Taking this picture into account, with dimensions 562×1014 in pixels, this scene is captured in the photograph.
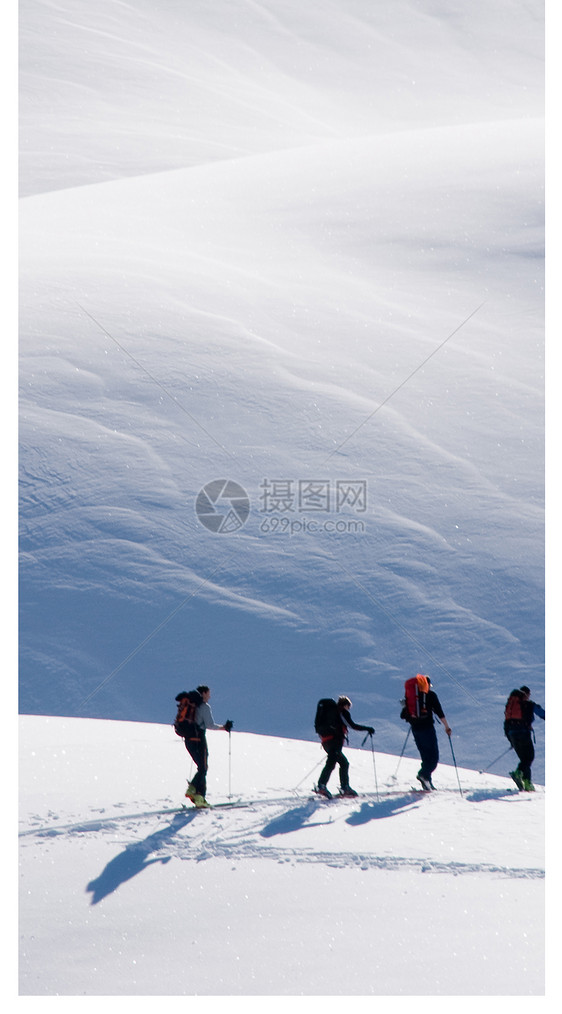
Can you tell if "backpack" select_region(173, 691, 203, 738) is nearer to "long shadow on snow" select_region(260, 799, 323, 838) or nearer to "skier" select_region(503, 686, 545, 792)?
"long shadow on snow" select_region(260, 799, 323, 838)

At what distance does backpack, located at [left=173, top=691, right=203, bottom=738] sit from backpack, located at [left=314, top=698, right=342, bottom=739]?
1064 millimetres

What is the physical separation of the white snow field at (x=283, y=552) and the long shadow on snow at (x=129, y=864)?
24mm

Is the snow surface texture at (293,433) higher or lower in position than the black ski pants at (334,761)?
higher

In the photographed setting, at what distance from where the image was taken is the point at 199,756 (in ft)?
26.9

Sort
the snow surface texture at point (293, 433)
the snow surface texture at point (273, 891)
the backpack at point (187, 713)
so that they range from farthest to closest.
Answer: the snow surface texture at point (293, 433) < the backpack at point (187, 713) < the snow surface texture at point (273, 891)

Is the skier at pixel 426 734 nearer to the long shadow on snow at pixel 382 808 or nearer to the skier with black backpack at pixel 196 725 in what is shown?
the long shadow on snow at pixel 382 808

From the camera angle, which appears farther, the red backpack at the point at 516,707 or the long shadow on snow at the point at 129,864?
the red backpack at the point at 516,707

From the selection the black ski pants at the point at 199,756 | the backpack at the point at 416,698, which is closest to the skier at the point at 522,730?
the backpack at the point at 416,698

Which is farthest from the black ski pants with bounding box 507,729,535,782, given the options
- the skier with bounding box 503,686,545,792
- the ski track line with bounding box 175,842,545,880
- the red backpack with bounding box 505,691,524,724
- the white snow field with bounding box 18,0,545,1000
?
the ski track line with bounding box 175,842,545,880

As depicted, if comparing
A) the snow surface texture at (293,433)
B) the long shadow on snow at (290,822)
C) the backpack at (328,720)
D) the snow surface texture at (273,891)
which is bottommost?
the snow surface texture at (273,891)

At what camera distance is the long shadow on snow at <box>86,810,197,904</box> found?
6.61 metres

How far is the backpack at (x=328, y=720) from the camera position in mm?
8477

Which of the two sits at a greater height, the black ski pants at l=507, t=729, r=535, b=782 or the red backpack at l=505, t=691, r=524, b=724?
the red backpack at l=505, t=691, r=524, b=724

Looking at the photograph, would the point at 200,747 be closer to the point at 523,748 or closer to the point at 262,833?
the point at 262,833
